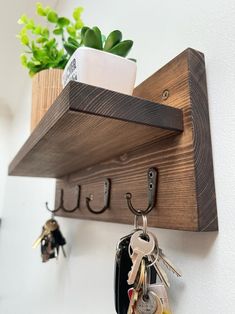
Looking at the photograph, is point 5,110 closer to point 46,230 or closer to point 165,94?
point 46,230

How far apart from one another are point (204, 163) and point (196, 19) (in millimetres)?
235

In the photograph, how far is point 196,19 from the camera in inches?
16.5

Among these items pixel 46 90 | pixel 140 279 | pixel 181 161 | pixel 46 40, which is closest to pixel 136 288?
pixel 140 279

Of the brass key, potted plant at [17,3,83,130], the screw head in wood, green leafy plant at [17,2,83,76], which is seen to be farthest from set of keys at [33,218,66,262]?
the screw head in wood

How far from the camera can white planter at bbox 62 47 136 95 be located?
38cm

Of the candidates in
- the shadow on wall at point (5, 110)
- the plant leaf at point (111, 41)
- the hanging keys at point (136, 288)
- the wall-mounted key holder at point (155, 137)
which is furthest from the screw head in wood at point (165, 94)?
the shadow on wall at point (5, 110)

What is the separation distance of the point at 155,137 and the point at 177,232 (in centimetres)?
14

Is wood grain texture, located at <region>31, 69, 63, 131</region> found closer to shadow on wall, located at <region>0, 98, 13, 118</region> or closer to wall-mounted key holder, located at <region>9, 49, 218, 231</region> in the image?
wall-mounted key holder, located at <region>9, 49, 218, 231</region>

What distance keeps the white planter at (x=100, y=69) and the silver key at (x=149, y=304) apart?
0.92 ft

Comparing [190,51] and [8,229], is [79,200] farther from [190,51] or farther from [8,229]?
[8,229]

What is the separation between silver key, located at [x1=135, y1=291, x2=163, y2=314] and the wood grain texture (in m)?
0.44

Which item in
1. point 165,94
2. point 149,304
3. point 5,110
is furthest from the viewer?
point 5,110

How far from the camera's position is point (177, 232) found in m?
0.39

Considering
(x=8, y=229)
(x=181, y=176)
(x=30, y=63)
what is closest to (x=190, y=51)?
(x=181, y=176)
